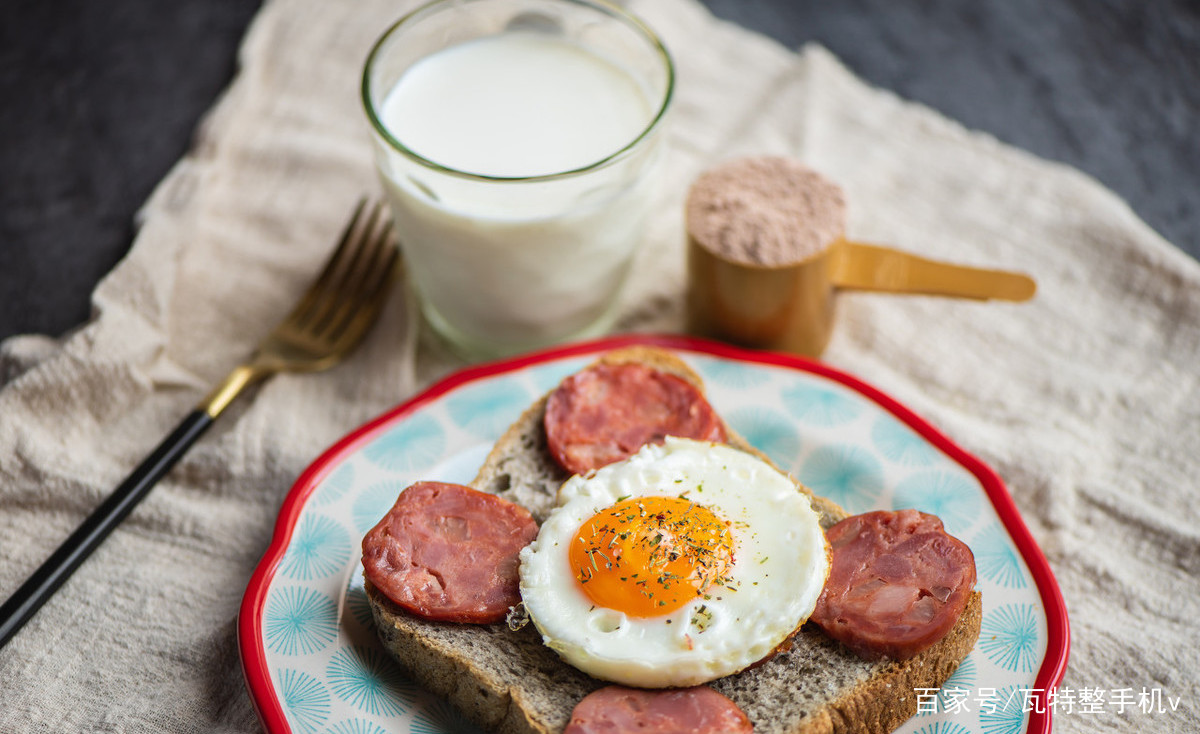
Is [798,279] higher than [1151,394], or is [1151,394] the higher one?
[798,279]

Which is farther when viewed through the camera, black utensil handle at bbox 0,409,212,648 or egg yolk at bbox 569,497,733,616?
black utensil handle at bbox 0,409,212,648

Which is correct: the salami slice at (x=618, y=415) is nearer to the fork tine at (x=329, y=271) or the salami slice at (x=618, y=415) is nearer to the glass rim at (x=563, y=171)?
the glass rim at (x=563, y=171)

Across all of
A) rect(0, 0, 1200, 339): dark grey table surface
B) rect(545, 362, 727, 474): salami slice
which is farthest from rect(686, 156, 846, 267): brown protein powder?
rect(0, 0, 1200, 339): dark grey table surface

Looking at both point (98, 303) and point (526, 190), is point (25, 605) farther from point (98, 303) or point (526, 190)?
point (526, 190)

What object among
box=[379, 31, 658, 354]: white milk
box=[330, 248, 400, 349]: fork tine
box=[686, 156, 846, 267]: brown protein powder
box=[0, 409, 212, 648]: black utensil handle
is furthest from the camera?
box=[330, 248, 400, 349]: fork tine

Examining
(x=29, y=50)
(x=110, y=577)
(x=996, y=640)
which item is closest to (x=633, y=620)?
(x=996, y=640)

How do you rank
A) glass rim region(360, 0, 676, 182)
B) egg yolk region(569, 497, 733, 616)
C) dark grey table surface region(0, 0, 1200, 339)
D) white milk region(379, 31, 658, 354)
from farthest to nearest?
dark grey table surface region(0, 0, 1200, 339) < white milk region(379, 31, 658, 354) < glass rim region(360, 0, 676, 182) < egg yolk region(569, 497, 733, 616)

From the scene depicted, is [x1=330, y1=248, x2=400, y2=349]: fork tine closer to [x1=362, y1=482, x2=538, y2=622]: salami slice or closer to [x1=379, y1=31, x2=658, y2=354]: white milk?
[x1=379, y1=31, x2=658, y2=354]: white milk
